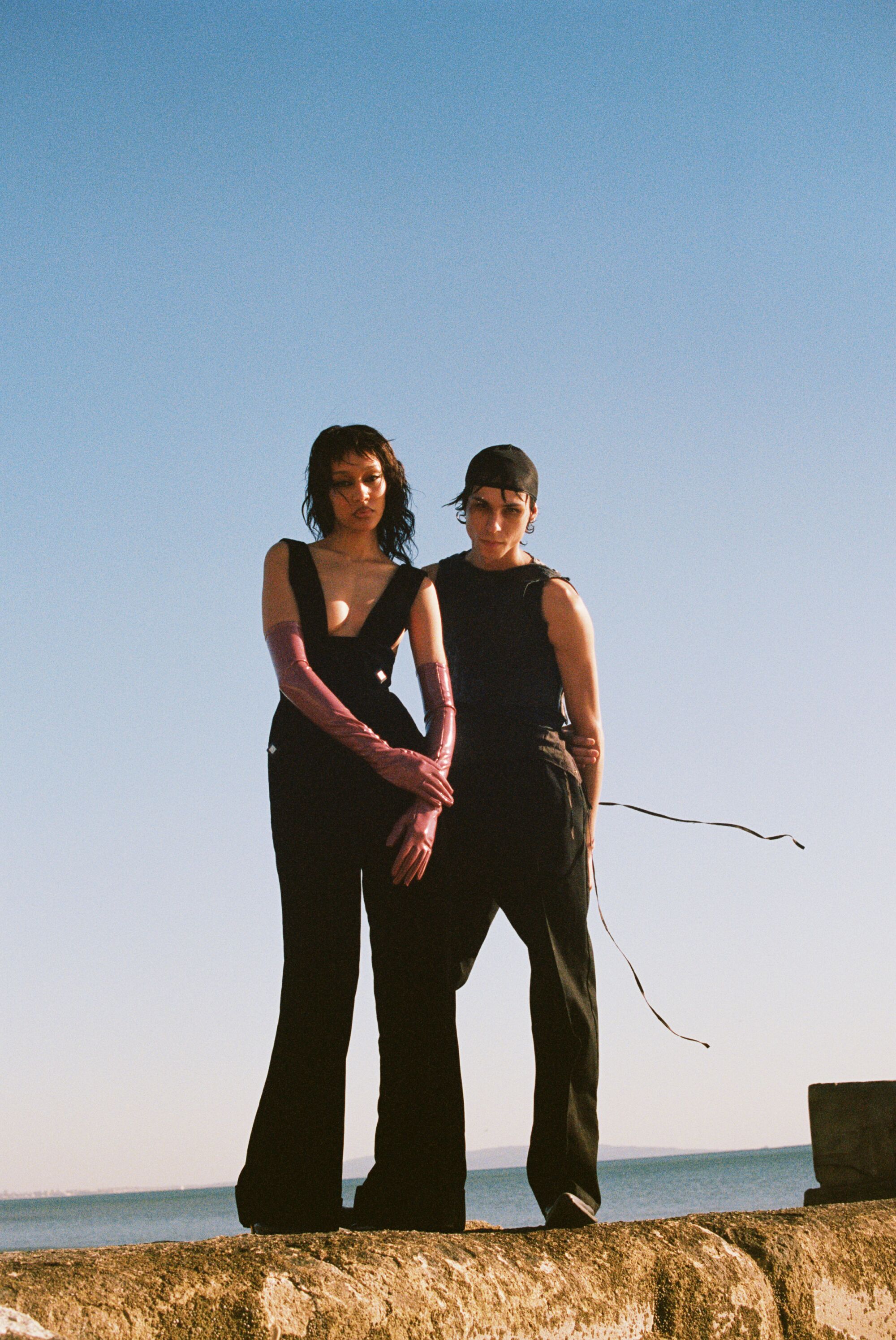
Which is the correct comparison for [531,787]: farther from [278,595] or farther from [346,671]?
[278,595]

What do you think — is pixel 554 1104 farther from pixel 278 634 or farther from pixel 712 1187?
pixel 712 1187

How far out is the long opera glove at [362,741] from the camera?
3.43m

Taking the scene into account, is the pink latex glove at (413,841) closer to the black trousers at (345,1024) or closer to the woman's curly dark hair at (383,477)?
the black trousers at (345,1024)

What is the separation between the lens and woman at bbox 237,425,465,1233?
324cm

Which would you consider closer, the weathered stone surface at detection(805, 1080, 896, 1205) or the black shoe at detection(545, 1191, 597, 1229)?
the black shoe at detection(545, 1191, 597, 1229)

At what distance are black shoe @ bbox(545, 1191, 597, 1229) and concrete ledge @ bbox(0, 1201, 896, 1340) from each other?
0.12 metres

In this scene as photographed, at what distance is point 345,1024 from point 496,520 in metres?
1.69

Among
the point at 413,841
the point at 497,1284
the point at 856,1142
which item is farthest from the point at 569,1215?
the point at 856,1142

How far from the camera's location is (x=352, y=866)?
345cm

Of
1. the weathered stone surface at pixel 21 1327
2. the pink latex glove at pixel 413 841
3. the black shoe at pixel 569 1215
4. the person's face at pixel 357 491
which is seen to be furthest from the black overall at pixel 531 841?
the weathered stone surface at pixel 21 1327

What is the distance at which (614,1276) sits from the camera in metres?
2.61

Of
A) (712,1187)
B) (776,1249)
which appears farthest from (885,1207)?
(712,1187)

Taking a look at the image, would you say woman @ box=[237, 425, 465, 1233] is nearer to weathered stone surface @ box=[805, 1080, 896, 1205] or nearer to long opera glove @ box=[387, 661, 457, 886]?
long opera glove @ box=[387, 661, 457, 886]

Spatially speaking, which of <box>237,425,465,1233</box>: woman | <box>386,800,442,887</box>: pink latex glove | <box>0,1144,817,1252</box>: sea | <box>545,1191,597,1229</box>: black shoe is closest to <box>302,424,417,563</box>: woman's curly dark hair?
<box>237,425,465,1233</box>: woman
